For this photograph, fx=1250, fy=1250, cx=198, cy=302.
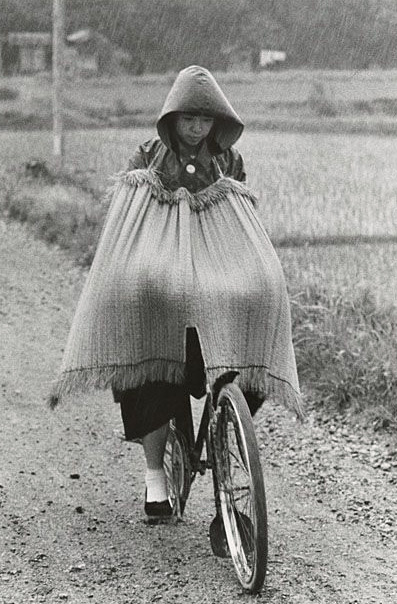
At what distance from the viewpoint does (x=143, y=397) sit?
4.75 m

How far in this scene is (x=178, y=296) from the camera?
440 cm

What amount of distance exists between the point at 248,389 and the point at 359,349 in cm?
225

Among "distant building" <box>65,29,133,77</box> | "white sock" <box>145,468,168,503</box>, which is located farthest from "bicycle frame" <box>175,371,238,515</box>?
"distant building" <box>65,29,133,77</box>

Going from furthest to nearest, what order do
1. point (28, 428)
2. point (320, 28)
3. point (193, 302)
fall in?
point (320, 28)
point (28, 428)
point (193, 302)

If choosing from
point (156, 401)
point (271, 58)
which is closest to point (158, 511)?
point (156, 401)

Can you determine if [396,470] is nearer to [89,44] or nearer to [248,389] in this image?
[248,389]

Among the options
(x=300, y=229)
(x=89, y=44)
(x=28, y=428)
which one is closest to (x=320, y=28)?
(x=300, y=229)

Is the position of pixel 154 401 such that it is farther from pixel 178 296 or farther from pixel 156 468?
pixel 178 296

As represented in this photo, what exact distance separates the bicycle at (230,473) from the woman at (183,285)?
0.13m

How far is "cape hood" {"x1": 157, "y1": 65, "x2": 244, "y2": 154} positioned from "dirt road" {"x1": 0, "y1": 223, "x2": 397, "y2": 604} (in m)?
1.54

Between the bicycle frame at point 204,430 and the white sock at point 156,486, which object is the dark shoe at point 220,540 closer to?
the bicycle frame at point 204,430

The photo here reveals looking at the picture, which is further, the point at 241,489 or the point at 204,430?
the point at 204,430

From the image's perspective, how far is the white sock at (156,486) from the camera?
4988 millimetres

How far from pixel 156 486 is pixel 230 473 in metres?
0.63
